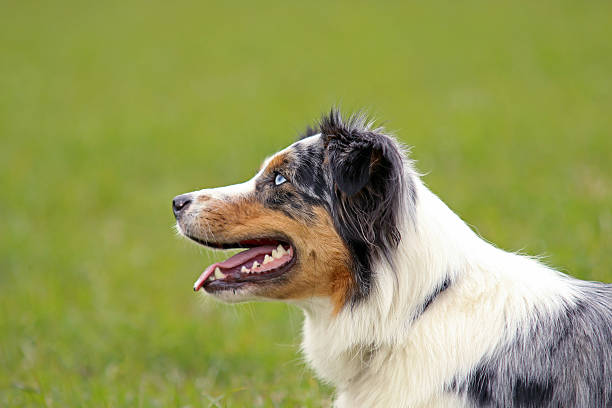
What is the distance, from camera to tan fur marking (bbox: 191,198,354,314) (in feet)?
11.3

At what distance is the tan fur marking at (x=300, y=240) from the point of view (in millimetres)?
3457

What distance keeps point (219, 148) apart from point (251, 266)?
8579 millimetres

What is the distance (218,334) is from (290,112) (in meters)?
7.89

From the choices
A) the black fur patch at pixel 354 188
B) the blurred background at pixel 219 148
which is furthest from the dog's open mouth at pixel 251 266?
the blurred background at pixel 219 148

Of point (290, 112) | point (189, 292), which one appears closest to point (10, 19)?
point (290, 112)

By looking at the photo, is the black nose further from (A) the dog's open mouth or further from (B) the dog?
(A) the dog's open mouth

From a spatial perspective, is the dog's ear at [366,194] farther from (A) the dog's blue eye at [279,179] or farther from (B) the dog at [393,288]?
(A) the dog's blue eye at [279,179]

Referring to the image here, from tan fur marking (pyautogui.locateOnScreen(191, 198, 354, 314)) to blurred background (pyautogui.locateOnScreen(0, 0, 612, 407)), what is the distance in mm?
1124

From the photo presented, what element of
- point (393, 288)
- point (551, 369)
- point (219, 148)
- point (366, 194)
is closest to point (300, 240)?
point (366, 194)

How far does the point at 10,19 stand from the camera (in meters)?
25.4

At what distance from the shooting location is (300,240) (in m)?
3.53

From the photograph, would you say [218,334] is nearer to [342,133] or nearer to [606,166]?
[342,133]

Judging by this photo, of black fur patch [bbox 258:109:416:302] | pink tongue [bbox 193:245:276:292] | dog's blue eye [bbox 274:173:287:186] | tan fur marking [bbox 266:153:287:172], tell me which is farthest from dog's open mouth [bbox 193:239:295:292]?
tan fur marking [bbox 266:153:287:172]

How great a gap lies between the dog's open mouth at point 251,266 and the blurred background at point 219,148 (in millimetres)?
1010
